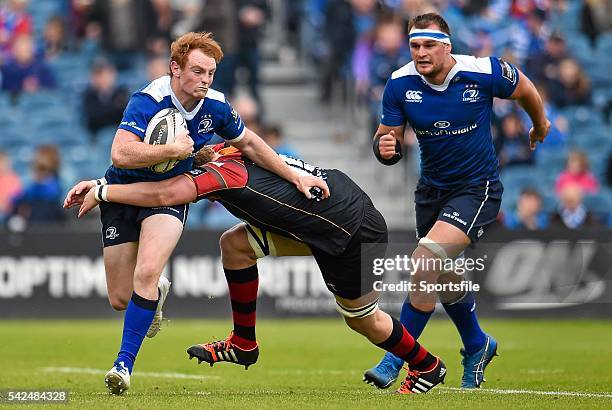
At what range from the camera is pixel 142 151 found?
8.00 m

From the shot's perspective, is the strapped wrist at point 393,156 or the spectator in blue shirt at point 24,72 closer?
the strapped wrist at point 393,156

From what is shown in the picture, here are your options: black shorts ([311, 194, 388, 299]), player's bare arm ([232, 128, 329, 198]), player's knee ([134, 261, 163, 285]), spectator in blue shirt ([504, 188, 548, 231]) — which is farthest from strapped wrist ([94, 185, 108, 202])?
spectator in blue shirt ([504, 188, 548, 231])

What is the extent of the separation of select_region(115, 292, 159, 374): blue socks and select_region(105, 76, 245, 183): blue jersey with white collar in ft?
2.87

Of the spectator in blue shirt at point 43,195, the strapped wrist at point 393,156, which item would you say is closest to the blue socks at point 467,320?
the strapped wrist at point 393,156

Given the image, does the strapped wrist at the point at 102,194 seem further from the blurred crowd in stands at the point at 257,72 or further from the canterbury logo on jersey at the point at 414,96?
the blurred crowd in stands at the point at 257,72

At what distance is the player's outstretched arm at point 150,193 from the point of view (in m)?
8.24

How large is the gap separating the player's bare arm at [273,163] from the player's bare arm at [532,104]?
191cm

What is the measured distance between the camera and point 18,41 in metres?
20.4

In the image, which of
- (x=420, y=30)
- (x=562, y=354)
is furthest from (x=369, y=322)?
(x=562, y=354)

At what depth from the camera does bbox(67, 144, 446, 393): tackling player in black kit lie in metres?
8.28

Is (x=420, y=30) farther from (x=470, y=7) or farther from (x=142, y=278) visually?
(x=470, y=7)

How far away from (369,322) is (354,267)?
1.34ft

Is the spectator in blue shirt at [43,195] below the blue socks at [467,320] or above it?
below

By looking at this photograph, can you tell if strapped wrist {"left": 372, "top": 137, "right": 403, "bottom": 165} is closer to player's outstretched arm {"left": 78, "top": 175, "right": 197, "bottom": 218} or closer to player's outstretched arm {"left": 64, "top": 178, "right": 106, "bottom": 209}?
player's outstretched arm {"left": 78, "top": 175, "right": 197, "bottom": 218}
